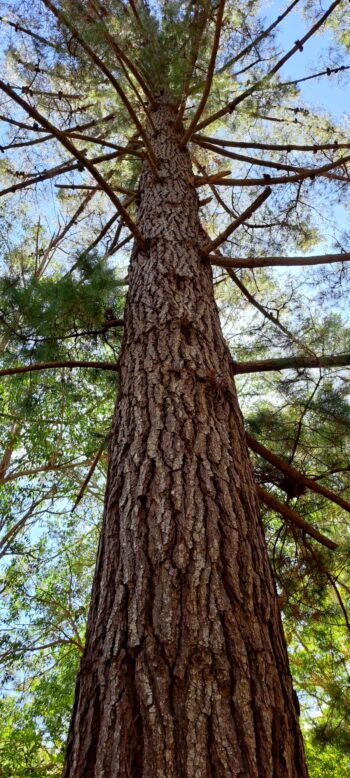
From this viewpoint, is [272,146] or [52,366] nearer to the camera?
[52,366]

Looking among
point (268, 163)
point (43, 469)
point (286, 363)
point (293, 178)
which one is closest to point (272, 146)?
point (268, 163)

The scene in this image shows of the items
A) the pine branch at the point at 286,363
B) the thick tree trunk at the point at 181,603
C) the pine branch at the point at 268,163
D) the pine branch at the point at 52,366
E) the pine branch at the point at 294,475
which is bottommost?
the thick tree trunk at the point at 181,603

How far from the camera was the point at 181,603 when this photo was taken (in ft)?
3.68

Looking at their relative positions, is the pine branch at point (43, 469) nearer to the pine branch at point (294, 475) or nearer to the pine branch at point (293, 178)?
A: the pine branch at point (293, 178)

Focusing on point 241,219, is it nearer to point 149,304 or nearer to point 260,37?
point 149,304

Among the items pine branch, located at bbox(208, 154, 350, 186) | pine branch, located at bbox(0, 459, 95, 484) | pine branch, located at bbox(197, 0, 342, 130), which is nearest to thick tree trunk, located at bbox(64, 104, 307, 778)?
pine branch, located at bbox(208, 154, 350, 186)

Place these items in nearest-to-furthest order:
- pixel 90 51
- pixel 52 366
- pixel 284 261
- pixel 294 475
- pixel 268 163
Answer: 1. pixel 52 366
2. pixel 294 475
3. pixel 284 261
4. pixel 90 51
5. pixel 268 163

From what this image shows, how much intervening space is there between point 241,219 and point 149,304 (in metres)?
0.61

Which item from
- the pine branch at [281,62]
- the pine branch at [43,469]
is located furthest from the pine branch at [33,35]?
the pine branch at [43,469]

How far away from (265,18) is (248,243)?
178 centimetres

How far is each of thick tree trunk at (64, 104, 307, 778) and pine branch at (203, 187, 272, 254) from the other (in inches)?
24.9

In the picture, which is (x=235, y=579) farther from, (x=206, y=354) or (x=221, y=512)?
(x=206, y=354)

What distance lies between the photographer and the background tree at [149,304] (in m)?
2.61

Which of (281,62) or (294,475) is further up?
(281,62)
